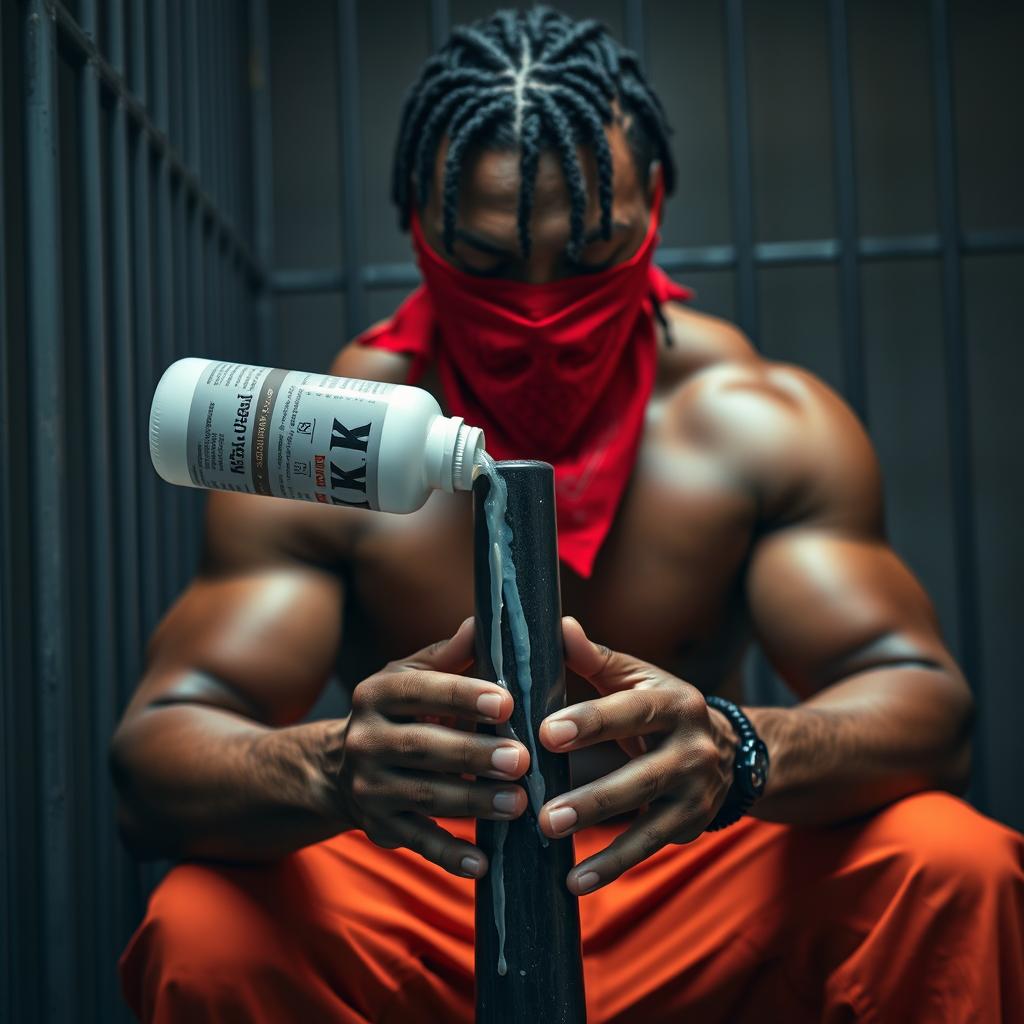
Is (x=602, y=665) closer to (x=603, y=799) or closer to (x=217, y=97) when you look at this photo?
(x=603, y=799)

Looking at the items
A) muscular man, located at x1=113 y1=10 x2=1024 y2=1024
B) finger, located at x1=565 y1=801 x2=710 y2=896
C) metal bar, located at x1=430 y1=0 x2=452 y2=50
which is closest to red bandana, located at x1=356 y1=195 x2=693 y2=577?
muscular man, located at x1=113 y1=10 x2=1024 y2=1024

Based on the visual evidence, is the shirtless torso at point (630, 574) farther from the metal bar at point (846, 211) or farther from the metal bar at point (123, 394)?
the metal bar at point (846, 211)

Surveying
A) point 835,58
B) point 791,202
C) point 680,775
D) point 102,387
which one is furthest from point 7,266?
point 791,202

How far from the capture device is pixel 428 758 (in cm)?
80

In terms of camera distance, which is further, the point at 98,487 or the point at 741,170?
the point at 741,170

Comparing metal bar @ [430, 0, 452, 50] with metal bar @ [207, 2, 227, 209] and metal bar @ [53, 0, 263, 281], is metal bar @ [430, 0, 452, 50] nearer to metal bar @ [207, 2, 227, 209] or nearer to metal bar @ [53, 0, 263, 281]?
metal bar @ [207, 2, 227, 209]

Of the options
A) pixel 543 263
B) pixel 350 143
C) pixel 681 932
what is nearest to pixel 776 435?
pixel 543 263

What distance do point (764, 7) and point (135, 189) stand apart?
138 cm

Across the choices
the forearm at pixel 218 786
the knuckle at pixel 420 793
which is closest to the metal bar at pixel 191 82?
the forearm at pixel 218 786

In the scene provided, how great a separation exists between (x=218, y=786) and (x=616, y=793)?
1.23ft

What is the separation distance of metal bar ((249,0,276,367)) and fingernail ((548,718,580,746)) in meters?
1.31

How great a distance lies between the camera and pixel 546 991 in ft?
2.63

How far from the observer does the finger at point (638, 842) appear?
2.63 ft

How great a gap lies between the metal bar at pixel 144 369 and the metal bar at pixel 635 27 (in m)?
0.88
